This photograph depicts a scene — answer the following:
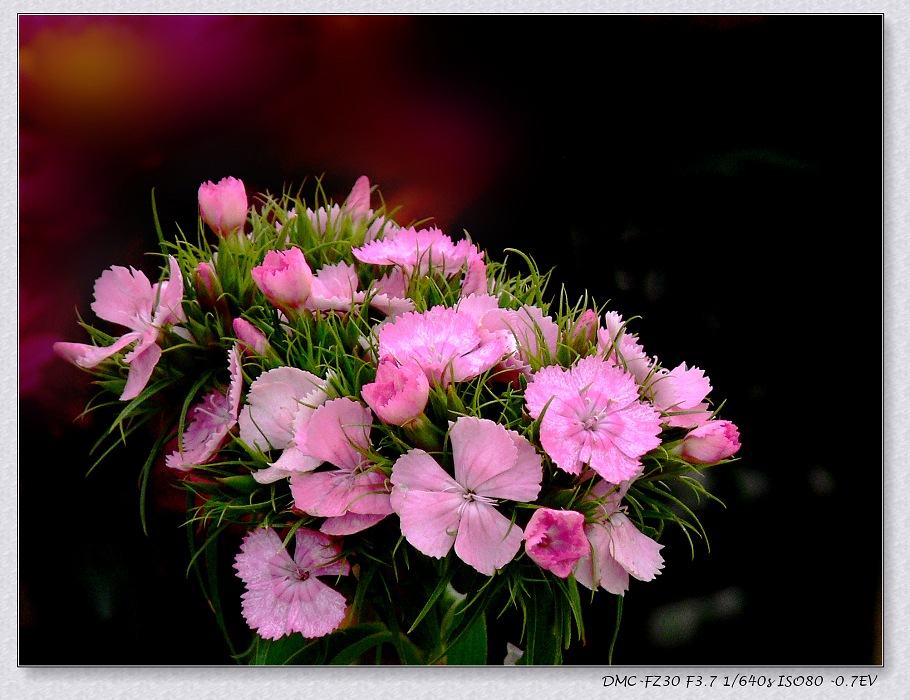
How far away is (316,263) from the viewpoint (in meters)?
0.75

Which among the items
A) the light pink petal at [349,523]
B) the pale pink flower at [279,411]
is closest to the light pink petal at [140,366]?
the pale pink flower at [279,411]

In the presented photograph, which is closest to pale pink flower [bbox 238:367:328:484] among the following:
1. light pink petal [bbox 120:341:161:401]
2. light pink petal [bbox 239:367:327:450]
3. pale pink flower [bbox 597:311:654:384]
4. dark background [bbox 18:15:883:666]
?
light pink petal [bbox 239:367:327:450]

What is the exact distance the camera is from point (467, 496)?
1.86 feet

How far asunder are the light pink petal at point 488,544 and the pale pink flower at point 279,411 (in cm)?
12

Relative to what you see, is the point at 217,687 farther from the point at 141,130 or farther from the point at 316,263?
the point at 141,130

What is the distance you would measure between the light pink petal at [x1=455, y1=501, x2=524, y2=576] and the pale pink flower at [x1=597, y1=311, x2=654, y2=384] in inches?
6.3

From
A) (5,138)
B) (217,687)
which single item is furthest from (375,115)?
(217,687)

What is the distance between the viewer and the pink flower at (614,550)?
0.59 m

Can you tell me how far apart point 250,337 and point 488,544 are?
252 mm

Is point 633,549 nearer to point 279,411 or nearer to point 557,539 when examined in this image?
point 557,539

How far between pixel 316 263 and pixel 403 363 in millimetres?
213

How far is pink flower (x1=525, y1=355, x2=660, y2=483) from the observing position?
1.82ft

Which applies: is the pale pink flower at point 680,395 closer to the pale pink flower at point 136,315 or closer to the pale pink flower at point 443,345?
the pale pink flower at point 443,345

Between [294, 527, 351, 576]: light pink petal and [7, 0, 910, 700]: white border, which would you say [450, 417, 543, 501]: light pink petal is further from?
[7, 0, 910, 700]: white border
